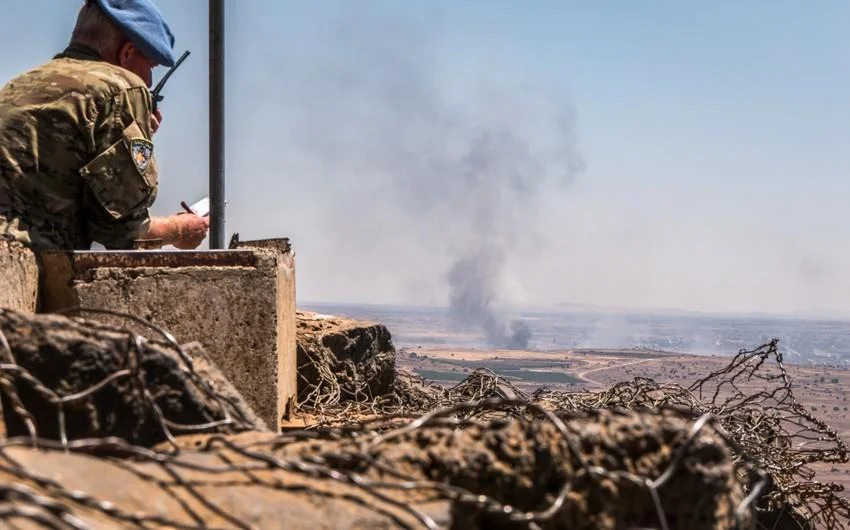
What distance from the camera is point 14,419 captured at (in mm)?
2719

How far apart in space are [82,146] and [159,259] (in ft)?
2.03

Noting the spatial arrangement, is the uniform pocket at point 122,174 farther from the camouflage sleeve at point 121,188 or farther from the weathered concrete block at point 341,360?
the weathered concrete block at point 341,360

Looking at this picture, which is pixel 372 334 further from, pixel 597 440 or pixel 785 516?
pixel 597 440

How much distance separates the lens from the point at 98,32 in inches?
207

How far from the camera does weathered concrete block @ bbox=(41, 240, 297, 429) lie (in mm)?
4805

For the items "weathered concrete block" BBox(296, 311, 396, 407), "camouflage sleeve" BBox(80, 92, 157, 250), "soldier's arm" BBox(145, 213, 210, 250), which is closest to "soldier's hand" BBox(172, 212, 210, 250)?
"soldier's arm" BBox(145, 213, 210, 250)

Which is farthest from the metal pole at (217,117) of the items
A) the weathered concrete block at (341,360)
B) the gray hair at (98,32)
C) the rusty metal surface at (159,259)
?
the rusty metal surface at (159,259)

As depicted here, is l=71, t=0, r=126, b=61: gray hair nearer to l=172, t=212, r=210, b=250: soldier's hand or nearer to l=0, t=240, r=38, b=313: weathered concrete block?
l=172, t=212, r=210, b=250: soldier's hand

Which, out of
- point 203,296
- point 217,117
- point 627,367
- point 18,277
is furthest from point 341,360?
point 627,367

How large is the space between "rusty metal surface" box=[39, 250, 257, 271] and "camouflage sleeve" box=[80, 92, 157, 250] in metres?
0.27

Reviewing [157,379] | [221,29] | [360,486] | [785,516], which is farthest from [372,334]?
[360,486]

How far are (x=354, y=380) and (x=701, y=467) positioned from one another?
4.61m

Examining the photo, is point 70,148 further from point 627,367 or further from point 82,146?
point 627,367

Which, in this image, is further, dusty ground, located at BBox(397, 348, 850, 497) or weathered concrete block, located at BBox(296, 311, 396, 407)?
dusty ground, located at BBox(397, 348, 850, 497)
